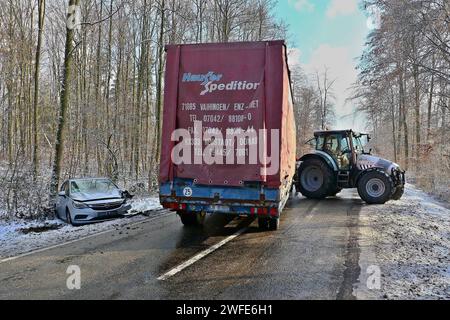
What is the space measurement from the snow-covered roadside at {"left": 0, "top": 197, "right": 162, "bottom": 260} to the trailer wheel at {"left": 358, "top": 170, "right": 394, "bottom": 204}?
23.2 ft

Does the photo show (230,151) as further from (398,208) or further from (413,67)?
Answer: (413,67)

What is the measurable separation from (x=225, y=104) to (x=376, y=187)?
26.2 feet

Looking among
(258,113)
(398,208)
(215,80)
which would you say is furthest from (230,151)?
(398,208)

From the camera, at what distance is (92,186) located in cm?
1287

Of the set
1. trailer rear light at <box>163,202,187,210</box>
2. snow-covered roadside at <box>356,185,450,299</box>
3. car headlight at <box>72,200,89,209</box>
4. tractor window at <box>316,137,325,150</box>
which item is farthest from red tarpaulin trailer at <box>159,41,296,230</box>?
tractor window at <box>316,137,325,150</box>

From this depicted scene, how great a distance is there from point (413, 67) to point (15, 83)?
24311mm

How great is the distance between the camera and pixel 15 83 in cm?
2627

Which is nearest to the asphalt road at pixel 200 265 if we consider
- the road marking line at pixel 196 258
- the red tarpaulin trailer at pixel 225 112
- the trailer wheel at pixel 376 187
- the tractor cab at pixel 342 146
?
the road marking line at pixel 196 258

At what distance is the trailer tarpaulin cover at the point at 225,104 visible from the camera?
7559 mm

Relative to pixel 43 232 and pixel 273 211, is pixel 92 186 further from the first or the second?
pixel 273 211

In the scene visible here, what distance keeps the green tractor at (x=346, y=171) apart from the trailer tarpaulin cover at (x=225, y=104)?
6.84 meters

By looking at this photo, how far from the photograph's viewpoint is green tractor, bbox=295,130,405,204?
528 inches

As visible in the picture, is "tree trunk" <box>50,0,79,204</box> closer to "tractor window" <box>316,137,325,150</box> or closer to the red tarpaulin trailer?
the red tarpaulin trailer
